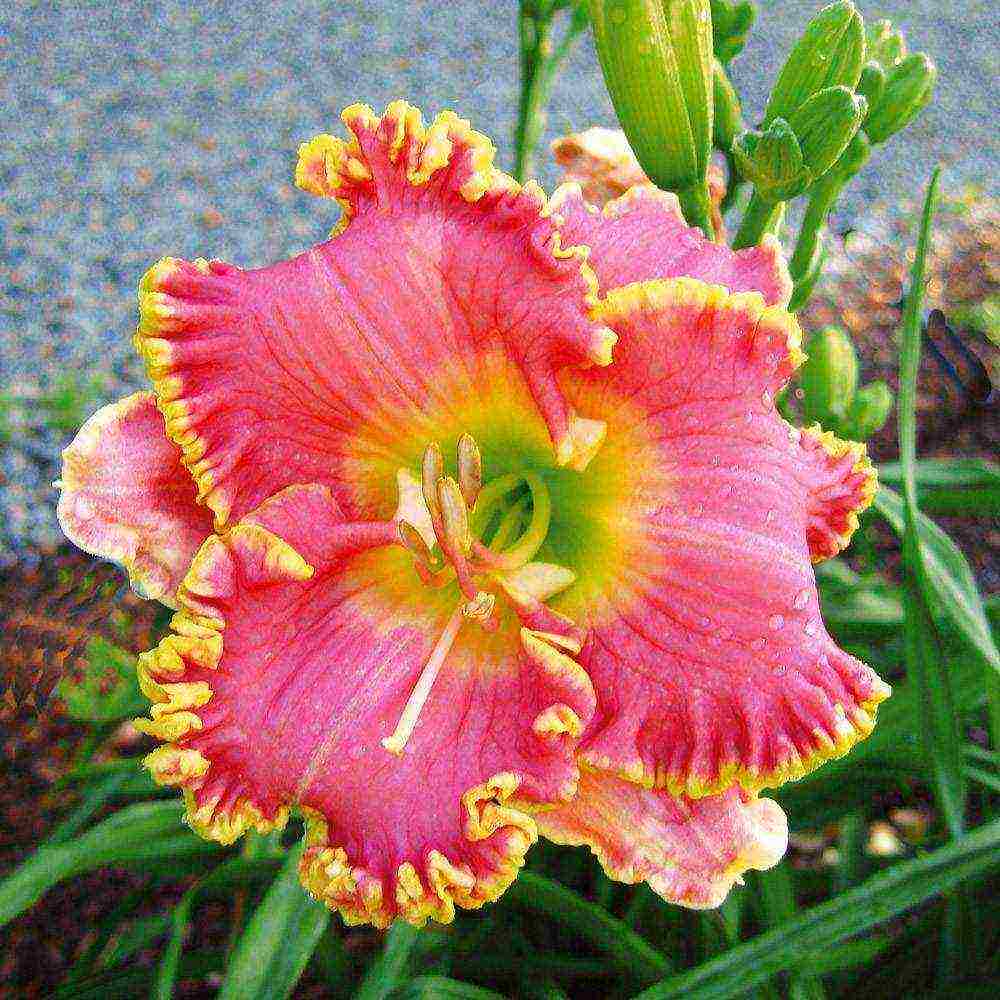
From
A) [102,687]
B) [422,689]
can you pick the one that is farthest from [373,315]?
[102,687]

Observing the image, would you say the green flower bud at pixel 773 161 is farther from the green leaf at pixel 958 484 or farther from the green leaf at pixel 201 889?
the green leaf at pixel 201 889

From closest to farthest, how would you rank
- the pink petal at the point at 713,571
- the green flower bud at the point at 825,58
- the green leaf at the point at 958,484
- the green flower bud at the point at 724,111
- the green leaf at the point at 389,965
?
the pink petal at the point at 713,571 < the green flower bud at the point at 825,58 < the green flower bud at the point at 724,111 < the green leaf at the point at 389,965 < the green leaf at the point at 958,484

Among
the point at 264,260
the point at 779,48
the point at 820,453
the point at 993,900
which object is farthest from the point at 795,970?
the point at 779,48

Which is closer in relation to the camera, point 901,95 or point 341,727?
point 341,727

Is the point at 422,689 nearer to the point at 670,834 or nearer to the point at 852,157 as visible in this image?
the point at 670,834

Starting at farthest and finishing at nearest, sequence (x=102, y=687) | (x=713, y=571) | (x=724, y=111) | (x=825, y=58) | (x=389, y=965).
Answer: (x=102, y=687) < (x=389, y=965) < (x=724, y=111) < (x=825, y=58) < (x=713, y=571)

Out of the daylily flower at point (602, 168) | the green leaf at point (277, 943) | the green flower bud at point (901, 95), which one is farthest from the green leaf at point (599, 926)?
the green flower bud at point (901, 95)
